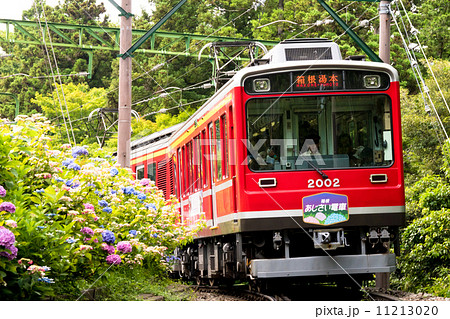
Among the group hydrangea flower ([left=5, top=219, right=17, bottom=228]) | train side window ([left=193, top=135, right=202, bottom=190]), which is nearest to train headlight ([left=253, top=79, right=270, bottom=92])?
train side window ([left=193, top=135, right=202, bottom=190])

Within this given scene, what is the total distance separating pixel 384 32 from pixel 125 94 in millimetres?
4995

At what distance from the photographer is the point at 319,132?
10734 mm

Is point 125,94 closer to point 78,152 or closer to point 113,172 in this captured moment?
point 113,172

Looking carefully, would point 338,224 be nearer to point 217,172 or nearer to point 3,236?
point 217,172

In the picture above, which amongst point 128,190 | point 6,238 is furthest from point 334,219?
point 6,238

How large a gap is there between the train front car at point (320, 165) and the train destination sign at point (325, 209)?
13mm

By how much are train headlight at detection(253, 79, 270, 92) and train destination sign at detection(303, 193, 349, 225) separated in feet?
5.11

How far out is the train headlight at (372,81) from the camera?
10891 mm

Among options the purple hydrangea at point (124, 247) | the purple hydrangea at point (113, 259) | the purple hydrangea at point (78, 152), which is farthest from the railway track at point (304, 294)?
the purple hydrangea at point (113, 259)

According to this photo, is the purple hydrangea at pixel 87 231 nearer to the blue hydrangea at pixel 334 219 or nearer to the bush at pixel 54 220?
the bush at pixel 54 220

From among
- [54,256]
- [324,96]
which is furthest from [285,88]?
[54,256]

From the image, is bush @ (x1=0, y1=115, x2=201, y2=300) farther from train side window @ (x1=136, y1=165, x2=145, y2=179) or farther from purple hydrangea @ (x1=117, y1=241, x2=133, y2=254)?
train side window @ (x1=136, y1=165, x2=145, y2=179)

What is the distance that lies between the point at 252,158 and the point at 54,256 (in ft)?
14.8

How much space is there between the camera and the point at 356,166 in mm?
10711
